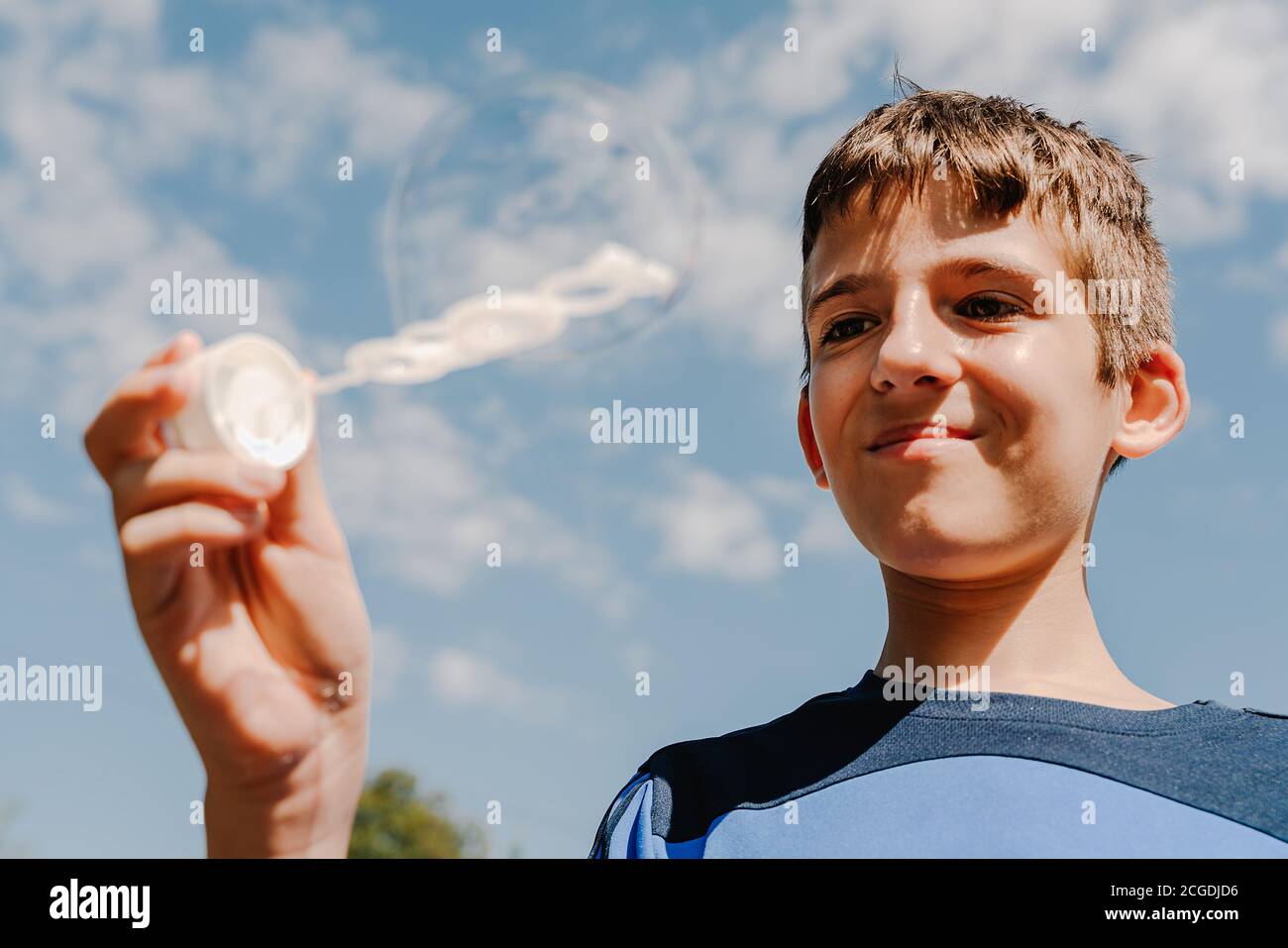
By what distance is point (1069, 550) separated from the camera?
3.00m

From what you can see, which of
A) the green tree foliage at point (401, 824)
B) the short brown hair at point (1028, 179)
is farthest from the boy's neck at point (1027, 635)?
the green tree foliage at point (401, 824)

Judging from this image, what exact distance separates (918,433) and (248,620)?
1.62 m

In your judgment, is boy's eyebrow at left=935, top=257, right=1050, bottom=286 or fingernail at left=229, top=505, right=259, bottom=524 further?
boy's eyebrow at left=935, top=257, right=1050, bottom=286

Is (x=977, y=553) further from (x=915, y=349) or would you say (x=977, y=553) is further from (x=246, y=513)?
(x=246, y=513)

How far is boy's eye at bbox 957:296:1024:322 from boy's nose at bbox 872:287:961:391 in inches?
3.1

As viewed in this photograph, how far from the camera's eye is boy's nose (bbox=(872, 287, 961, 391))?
272 cm

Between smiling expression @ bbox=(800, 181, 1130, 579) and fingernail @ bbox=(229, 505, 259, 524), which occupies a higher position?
smiling expression @ bbox=(800, 181, 1130, 579)

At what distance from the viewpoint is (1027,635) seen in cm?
296

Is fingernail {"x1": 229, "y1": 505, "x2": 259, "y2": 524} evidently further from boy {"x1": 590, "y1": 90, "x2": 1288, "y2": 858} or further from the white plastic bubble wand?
boy {"x1": 590, "y1": 90, "x2": 1288, "y2": 858}

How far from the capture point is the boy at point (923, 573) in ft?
6.66

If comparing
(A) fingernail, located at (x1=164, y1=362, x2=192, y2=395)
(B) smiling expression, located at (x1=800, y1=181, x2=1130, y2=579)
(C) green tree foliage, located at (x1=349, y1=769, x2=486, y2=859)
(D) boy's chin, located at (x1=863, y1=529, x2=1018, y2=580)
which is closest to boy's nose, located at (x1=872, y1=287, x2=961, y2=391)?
(B) smiling expression, located at (x1=800, y1=181, x2=1130, y2=579)

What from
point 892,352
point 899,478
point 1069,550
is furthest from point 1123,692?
point 892,352

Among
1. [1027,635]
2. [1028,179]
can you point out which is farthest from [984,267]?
[1027,635]
